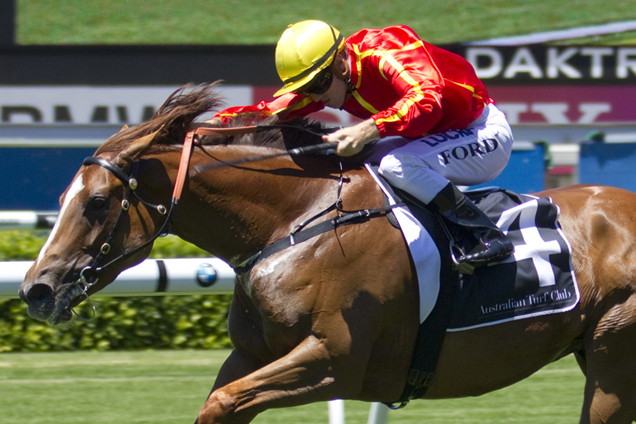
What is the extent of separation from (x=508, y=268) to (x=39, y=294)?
1.70 metres

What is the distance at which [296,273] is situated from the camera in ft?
10.6

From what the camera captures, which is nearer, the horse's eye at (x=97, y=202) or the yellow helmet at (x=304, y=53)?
the horse's eye at (x=97, y=202)

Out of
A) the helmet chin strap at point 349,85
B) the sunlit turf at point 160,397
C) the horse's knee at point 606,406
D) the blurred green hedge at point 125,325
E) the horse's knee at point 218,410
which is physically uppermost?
the helmet chin strap at point 349,85

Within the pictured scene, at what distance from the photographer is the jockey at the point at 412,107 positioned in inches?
129

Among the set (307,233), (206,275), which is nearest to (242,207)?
(307,233)

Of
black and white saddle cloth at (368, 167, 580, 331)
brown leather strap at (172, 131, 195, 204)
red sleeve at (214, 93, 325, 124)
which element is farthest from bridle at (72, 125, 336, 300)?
black and white saddle cloth at (368, 167, 580, 331)

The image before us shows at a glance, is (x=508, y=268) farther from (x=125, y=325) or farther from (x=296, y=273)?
(x=125, y=325)

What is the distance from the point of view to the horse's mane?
10.9ft

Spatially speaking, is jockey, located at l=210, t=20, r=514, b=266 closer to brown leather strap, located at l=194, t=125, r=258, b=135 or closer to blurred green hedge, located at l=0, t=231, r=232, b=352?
brown leather strap, located at l=194, t=125, r=258, b=135

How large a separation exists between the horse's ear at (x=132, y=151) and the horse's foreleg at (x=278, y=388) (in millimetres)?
848

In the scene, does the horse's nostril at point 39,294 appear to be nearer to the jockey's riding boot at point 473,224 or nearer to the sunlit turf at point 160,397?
the jockey's riding boot at point 473,224

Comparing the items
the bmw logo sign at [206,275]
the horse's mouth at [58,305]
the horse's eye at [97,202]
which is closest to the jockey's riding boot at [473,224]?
the horse's eye at [97,202]

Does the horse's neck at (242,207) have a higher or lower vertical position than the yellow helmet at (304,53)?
lower

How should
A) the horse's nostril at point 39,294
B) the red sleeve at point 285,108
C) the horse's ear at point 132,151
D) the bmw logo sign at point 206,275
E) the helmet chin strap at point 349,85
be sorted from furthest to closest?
the bmw logo sign at point 206,275, the red sleeve at point 285,108, the helmet chin strap at point 349,85, the horse's ear at point 132,151, the horse's nostril at point 39,294
